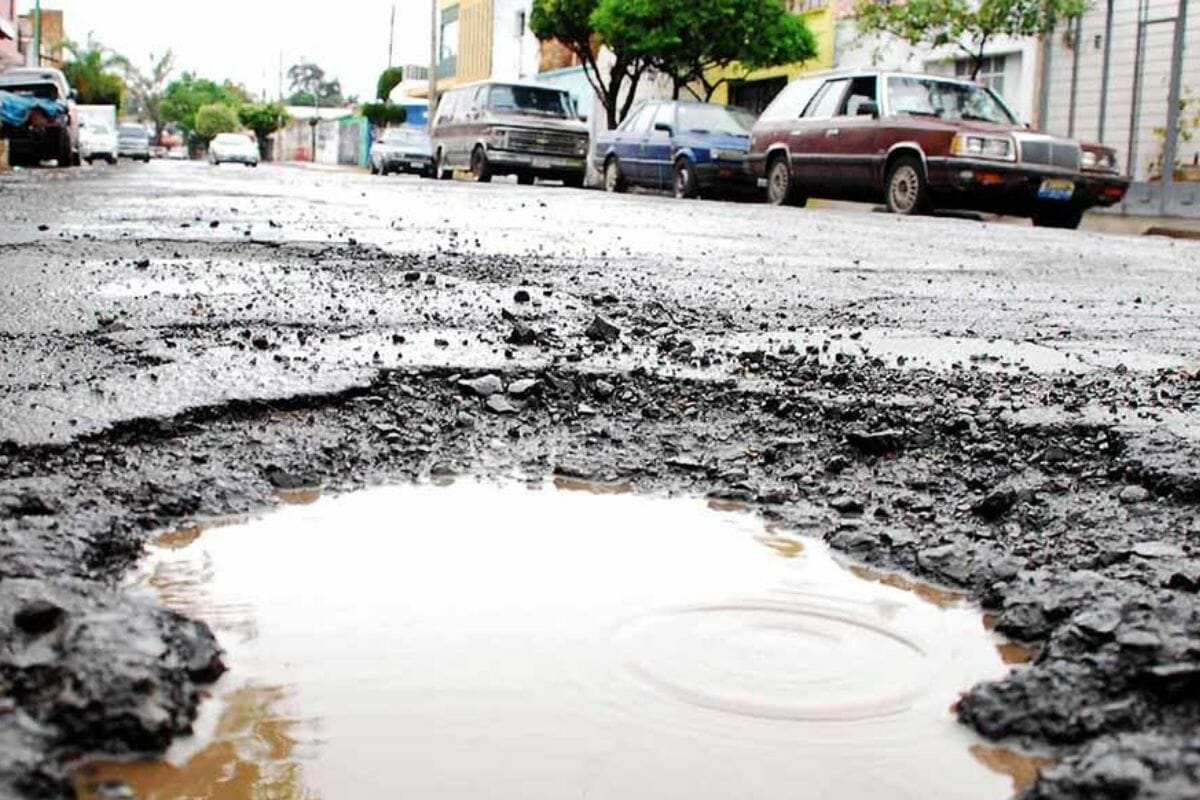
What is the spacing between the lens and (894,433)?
2873 millimetres

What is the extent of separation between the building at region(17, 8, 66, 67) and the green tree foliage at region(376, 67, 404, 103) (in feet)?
47.3

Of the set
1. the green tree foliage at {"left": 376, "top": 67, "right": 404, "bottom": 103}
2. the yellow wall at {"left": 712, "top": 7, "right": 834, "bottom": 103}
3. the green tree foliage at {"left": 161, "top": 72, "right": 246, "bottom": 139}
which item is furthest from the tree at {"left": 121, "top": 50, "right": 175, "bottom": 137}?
the yellow wall at {"left": 712, "top": 7, "right": 834, "bottom": 103}

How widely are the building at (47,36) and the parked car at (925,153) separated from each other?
2014 inches

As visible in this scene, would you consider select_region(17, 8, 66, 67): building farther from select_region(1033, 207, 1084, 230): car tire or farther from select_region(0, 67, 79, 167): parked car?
select_region(1033, 207, 1084, 230): car tire

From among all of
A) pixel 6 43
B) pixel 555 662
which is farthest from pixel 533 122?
pixel 6 43

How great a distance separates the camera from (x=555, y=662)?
68.1 inches

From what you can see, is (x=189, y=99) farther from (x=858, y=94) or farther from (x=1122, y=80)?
(x=858, y=94)

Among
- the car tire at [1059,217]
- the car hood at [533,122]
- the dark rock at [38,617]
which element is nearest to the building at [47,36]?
the car hood at [533,122]

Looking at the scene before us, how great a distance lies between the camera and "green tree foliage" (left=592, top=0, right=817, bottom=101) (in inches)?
1021

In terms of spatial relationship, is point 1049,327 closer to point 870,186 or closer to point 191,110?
point 870,186

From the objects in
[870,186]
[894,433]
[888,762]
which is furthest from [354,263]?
[870,186]

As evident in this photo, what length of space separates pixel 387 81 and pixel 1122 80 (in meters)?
46.8

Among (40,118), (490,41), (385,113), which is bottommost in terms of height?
(40,118)

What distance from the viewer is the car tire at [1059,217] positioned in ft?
45.6
